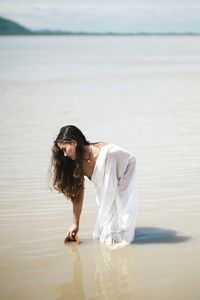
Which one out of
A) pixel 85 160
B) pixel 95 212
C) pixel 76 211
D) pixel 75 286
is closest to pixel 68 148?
pixel 85 160

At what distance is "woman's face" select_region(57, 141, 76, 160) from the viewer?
5.32m

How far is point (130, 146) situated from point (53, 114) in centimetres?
439

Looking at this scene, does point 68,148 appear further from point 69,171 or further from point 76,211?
point 76,211

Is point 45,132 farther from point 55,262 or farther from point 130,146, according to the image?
point 55,262

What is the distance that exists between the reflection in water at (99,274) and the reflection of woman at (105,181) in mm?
171

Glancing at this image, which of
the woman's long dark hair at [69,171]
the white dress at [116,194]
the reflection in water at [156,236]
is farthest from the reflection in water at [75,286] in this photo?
the reflection in water at [156,236]

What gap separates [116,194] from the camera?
555 cm

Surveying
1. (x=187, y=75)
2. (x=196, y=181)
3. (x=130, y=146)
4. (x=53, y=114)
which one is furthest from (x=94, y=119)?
(x=187, y=75)

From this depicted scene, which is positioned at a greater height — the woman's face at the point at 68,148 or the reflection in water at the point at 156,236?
the woman's face at the point at 68,148

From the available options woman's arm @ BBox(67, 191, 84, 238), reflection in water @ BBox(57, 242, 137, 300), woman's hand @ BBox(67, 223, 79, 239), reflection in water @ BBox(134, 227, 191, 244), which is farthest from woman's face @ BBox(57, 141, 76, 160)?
reflection in water @ BBox(134, 227, 191, 244)

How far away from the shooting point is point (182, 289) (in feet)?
15.1

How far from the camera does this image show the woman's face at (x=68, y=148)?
17.5 feet

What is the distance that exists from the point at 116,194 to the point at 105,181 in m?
0.16

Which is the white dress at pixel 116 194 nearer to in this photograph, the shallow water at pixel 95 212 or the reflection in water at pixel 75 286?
the shallow water at pixel 95 212
